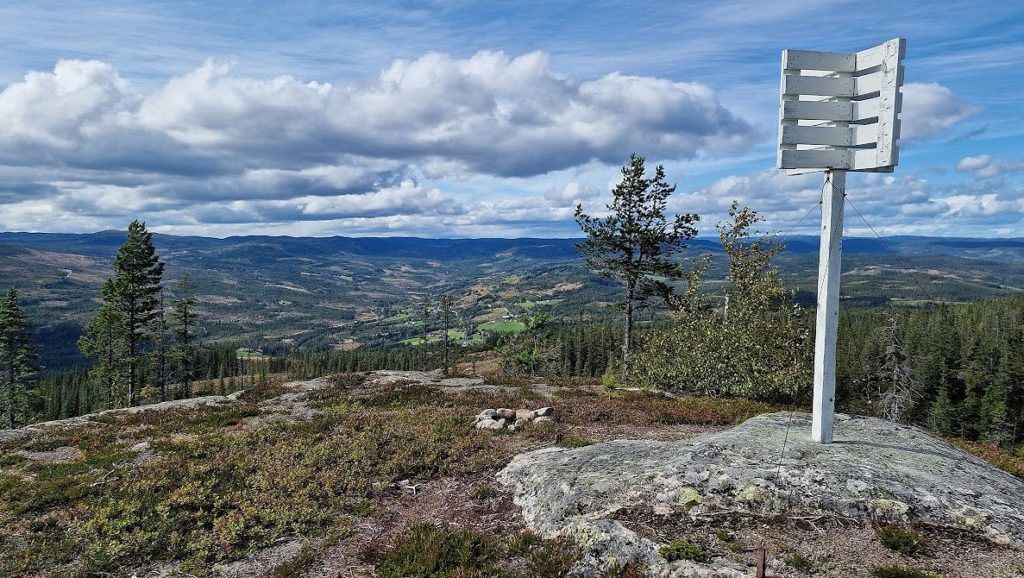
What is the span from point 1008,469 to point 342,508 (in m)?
18.5

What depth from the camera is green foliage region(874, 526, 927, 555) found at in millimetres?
8227

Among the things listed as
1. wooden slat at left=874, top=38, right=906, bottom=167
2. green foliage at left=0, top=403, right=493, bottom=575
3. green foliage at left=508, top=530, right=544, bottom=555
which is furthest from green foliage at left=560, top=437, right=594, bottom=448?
wooden slat at left=874, top=38, right=906, bottom=167

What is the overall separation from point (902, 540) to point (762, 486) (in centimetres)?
224

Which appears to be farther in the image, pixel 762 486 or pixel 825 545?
pixel 762 486

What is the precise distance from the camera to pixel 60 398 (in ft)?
396

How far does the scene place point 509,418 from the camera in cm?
2119

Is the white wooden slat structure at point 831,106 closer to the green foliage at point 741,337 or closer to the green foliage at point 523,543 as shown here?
the green foliage at point 523,543

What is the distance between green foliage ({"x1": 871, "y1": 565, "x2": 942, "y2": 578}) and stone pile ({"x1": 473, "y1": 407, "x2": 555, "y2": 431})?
41.6ft

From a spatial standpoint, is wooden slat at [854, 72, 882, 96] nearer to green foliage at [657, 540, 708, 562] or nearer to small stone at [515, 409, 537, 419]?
green foliage at [657, 540, 708, 562]

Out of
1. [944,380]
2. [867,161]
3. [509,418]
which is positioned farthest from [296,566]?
[944,380]

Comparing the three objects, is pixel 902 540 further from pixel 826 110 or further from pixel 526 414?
pixel 526 414

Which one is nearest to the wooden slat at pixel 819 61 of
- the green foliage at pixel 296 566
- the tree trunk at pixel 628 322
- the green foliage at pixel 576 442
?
the green foliage at pixel 576 442

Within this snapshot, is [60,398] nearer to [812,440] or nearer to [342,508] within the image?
[342,508]

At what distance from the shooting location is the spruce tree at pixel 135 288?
43156mm
